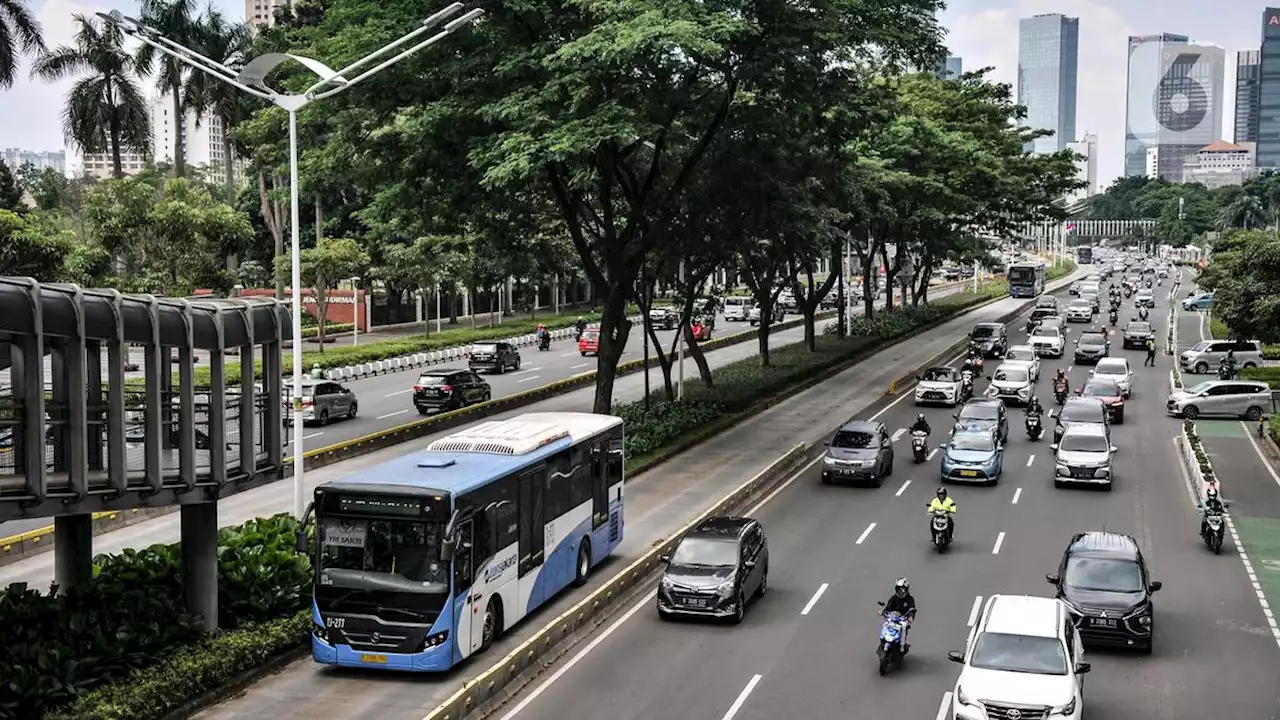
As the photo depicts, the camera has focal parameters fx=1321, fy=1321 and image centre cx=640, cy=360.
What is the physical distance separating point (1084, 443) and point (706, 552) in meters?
16.7

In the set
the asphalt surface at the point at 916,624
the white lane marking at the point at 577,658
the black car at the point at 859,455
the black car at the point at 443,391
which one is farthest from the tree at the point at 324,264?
the white lane marking at the point at 577,658

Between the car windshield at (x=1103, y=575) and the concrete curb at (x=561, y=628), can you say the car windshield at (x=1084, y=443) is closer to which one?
the concrete curb at (x=561, y=628)

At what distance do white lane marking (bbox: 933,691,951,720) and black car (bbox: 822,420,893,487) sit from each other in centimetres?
1614

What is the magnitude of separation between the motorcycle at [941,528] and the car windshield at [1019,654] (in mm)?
9703

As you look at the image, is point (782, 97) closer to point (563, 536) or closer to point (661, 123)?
point (661, 123)

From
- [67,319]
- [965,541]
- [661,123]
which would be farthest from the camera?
[661,123]

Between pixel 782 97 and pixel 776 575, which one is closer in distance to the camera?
pixel 776 575

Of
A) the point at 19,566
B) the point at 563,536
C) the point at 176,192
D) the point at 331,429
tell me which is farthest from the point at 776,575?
the point at 176,192

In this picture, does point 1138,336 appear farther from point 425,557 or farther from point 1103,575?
point 425,557

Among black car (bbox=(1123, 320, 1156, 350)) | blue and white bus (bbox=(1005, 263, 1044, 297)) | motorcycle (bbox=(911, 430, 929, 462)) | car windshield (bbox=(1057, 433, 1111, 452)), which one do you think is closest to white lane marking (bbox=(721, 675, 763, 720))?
car windshield (bbox=(1057, 433, 1111, 452))

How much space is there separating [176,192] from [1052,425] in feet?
120

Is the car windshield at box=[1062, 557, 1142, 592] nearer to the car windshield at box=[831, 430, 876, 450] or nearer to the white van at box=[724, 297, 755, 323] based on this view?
the car windshield at box=[831, 430, 876, 450]

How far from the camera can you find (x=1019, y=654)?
58.3ft

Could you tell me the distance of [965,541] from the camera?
29.2 meters
